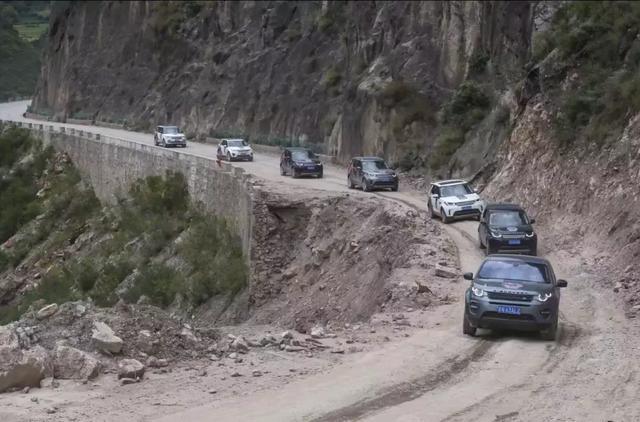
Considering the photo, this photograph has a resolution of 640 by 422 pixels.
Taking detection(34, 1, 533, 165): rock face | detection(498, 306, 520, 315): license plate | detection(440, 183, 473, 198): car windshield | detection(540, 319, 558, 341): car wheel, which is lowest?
detection(540, 319, 558, 341): car wheel

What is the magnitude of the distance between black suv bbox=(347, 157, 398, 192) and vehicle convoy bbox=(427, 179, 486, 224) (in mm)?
6468

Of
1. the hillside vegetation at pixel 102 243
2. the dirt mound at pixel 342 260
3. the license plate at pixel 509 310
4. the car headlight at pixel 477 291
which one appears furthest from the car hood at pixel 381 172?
the license plate at pixel 509 310

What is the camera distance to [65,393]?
12.9 metres

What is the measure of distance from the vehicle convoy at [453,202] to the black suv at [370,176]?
6468mm

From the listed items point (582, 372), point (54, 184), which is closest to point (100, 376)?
point (582, 372)

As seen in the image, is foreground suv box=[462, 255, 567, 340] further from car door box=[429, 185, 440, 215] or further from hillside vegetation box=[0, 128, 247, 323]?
hillside vegetation box=[0, 128, 247, 323]

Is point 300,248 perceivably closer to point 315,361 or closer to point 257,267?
point 257,267

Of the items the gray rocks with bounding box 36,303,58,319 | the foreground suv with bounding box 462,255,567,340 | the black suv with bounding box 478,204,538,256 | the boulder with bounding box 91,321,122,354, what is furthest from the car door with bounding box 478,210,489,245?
the boulder with bounding box 91,321,122,354

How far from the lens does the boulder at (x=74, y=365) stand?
13.5 metres

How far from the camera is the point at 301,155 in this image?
46.7m

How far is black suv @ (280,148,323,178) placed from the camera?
150 ft

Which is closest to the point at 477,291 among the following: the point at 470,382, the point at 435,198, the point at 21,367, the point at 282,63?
the point at 470,382

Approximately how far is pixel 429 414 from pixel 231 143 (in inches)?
1765

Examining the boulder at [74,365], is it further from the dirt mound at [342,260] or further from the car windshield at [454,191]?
the car windshield at [454,191]
